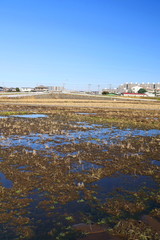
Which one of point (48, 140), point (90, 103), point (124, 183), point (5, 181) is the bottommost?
point (124, 183)

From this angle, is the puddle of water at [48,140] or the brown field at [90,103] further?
the brown field at [90,103]

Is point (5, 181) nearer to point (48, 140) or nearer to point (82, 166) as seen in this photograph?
point (82, 166)

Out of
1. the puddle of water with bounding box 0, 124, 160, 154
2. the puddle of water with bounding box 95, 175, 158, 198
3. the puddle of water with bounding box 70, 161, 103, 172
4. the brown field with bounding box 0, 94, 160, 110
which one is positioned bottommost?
the puddle of water with bounding box 95, 175, 158, 198

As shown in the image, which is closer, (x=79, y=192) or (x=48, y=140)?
(x=79, y=192)

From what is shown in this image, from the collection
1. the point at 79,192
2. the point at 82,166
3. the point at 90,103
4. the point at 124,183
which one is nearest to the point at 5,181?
the point at 79,192

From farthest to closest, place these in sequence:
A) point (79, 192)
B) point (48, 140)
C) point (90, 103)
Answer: point (90, 103), point (48, 140), point (79, 192)

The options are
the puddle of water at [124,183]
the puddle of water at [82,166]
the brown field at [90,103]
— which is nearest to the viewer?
the puddle of water at [124,183]

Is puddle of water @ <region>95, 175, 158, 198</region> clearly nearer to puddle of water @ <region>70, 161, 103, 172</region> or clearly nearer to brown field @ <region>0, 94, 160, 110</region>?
puddle of water @ <region>70, 161, 103, 172</region>

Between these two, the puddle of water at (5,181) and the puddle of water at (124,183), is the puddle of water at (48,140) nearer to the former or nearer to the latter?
the puddle of water at (5,181)

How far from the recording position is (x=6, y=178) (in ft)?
28.4

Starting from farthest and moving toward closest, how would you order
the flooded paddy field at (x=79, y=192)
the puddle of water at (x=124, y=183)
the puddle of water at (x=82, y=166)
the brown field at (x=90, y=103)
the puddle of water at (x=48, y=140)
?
the brown field at (x=90, y=103) → the puddle of water at (x=48, y=140) → the puddle of water at (x=82, y=166) → the puddle of water at (x=124, y=183) → the flooded paddy field at (x=79, y=192)

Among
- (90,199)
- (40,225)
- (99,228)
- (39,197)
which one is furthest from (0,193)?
(99,228)

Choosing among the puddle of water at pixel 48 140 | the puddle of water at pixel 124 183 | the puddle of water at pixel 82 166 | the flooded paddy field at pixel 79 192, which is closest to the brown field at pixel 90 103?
the puddle of water at pixel 48 140

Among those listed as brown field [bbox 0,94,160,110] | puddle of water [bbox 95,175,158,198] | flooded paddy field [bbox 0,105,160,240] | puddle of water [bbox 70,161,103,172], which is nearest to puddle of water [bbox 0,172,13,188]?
flooded paddy field [bbox 0,105,160,240]
